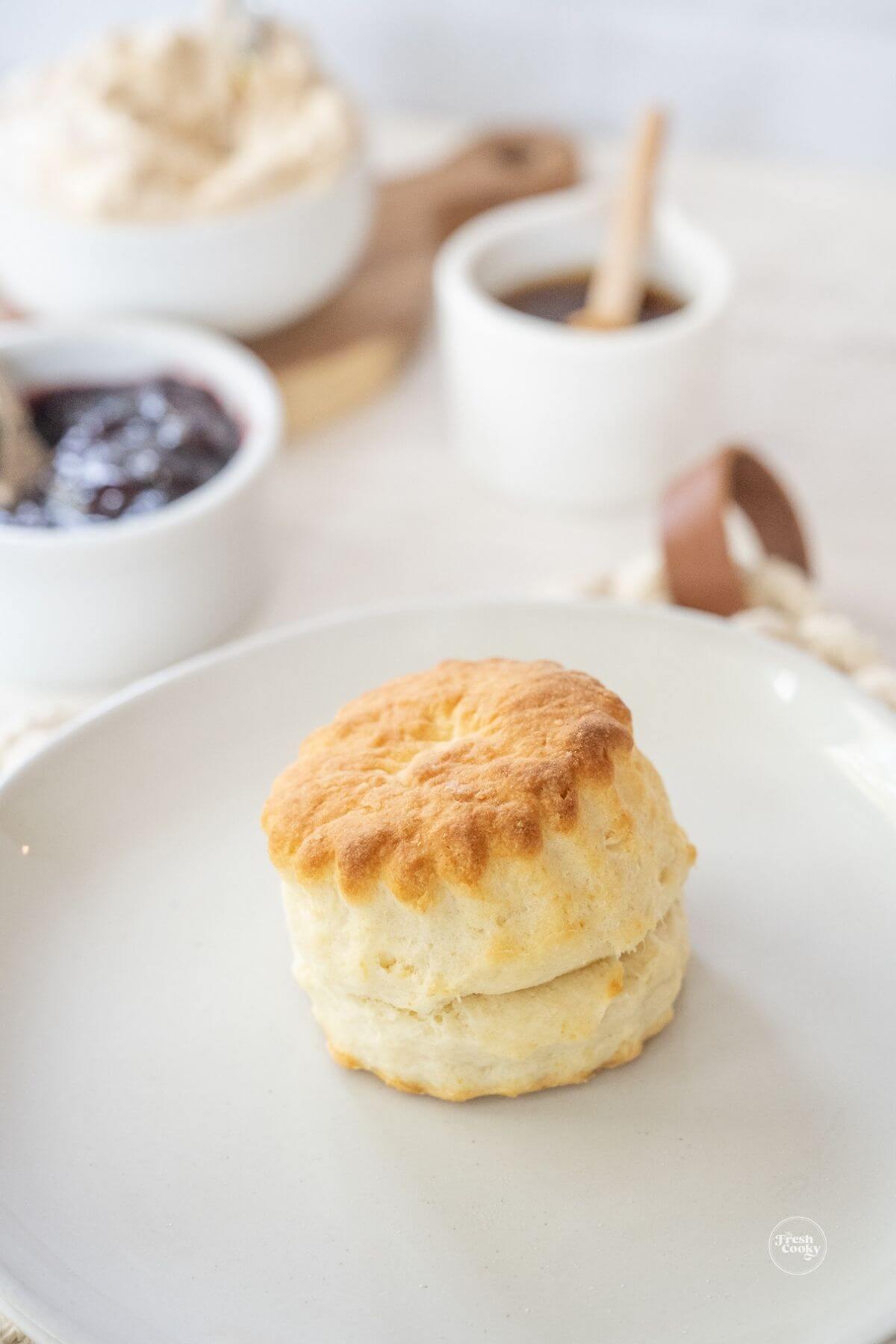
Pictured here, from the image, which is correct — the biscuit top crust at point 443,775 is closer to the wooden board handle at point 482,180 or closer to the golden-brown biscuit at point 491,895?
the golden-brown biscuit at point 491,895

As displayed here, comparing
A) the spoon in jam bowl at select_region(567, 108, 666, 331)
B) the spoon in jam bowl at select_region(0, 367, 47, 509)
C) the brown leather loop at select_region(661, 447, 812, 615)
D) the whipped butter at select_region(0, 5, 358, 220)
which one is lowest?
the brown leather loop at select_region(661, 447, 812, 615)

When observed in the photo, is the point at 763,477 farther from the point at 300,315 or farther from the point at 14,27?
the point at 14,27

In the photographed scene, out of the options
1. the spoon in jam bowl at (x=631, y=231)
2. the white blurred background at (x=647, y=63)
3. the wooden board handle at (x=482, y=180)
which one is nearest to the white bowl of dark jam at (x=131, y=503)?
the spoon in jam bowl at (x=631, y=231)

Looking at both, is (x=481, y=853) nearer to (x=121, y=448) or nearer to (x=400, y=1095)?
(x=400, y=1095)

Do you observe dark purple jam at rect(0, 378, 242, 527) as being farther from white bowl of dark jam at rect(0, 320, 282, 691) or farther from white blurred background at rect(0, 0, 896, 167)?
white blurred background at rect(0, 0, 896, 167)

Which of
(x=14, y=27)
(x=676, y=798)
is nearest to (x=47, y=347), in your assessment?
(x=676, y=798)

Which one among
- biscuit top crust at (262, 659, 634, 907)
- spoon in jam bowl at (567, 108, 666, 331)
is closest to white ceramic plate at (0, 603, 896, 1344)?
biscuit top crust at (262, 659, 634, 907)
